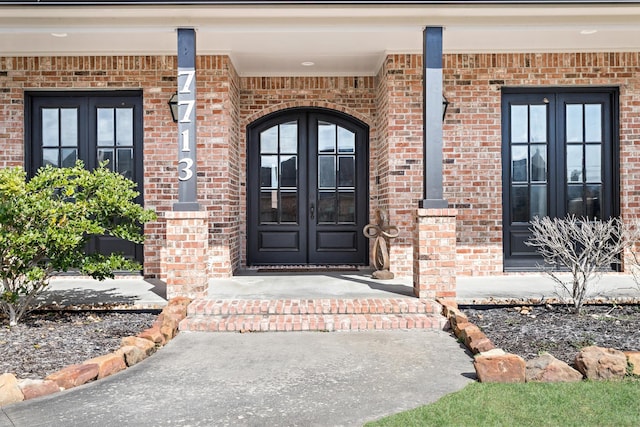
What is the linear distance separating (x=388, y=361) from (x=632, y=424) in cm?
164

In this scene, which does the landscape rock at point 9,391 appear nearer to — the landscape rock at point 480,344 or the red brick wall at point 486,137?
the landscape rock at point 480,344

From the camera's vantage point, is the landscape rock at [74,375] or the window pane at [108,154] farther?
the window pane at [108,154]

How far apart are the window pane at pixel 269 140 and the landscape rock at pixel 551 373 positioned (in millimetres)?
5495

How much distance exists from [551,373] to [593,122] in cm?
518

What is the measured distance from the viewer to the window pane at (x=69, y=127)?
24.1 ft

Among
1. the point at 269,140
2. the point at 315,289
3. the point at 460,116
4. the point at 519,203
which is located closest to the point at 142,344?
the point at 315,289

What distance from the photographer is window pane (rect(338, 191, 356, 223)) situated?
320 inches

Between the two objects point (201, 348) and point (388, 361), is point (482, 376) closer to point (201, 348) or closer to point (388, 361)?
point (388, 361)

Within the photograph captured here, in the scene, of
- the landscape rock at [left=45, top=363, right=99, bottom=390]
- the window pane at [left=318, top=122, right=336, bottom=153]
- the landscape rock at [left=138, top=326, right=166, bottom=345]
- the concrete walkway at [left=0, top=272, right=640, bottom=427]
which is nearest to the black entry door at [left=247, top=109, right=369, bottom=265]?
the window pane at [left=318, top=122, right=336, bottom=153]

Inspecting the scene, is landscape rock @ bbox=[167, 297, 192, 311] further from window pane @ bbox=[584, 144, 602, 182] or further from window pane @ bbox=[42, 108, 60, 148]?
window pane @ bbox=[584, 144, 602, 182]

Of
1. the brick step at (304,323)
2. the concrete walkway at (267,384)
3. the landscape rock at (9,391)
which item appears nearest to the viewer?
the concrete walkway at (267,384)

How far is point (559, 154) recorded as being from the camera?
24.1ft

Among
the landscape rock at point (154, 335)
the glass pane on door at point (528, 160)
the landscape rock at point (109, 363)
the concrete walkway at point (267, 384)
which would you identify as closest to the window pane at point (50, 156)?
the landscape rock at point (154, 335)

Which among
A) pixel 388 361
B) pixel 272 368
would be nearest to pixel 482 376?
pixel 388 361
